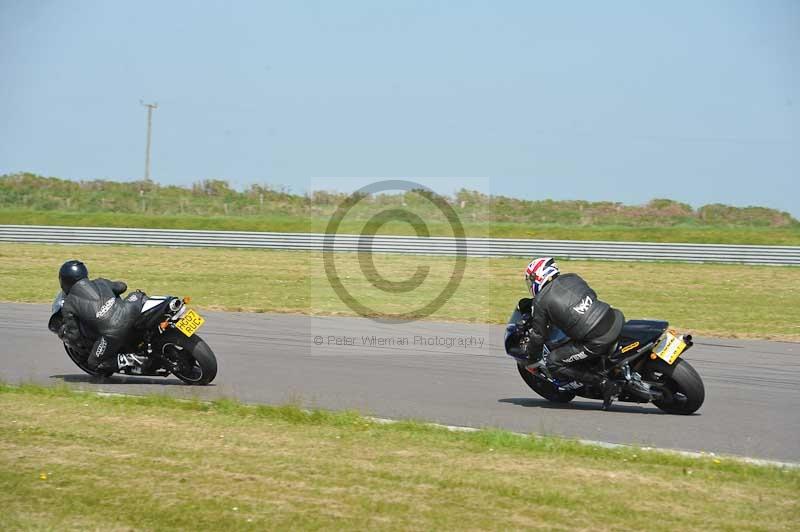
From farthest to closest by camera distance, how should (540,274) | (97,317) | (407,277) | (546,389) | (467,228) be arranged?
(467,228), (407,277), (97,317), (546,389), (540,274)

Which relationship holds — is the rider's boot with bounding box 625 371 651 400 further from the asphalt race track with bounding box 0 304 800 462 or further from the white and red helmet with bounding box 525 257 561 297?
the white and red helmet with bounding box 525 257 561 297

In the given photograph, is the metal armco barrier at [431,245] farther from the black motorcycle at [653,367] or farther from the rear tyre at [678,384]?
the rear tyre at [678,384]

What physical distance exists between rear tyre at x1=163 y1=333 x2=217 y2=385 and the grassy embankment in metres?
29.0

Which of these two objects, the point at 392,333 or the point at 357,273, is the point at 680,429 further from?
the point at 357,273

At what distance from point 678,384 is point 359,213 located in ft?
112

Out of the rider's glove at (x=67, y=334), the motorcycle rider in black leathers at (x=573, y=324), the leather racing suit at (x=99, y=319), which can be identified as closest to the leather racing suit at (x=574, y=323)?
the motorcycle rider in black leathers at (x=573, y=324)

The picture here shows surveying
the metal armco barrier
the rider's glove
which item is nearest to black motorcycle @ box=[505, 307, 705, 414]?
the rider's glove

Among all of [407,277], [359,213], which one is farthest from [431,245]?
[359,213]

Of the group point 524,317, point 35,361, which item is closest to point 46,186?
point 35,361

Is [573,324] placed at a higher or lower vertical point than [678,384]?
higher

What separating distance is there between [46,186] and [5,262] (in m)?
31.4

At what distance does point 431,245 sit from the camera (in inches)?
1229

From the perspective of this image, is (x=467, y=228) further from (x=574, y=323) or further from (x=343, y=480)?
(x=343, y=480)

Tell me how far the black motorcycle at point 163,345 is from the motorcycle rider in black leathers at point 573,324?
10.7 feet
